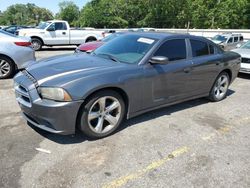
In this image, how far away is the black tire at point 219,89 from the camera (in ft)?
18.7

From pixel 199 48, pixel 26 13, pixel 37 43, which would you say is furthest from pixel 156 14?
pixel 26 13

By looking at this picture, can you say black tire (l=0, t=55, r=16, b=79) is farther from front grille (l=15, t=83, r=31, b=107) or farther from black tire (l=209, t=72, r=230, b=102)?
black tire (l=209, t=72, r=230, b=102)

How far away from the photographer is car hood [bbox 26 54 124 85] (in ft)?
11.8

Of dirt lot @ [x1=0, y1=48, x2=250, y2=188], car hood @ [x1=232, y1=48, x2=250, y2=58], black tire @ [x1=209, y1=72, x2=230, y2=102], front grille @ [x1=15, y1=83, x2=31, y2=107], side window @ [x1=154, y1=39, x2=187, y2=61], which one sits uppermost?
side window @ [x1=154, y1=39, x2=187, y2=61]

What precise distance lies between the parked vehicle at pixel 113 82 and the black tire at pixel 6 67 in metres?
3.29

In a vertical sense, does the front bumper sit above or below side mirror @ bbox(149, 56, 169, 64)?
below

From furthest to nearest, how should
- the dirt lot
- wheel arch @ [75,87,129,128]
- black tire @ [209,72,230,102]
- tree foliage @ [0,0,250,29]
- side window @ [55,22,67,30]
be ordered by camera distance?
tree foliage @ [0,0,250,29] < side window @ [55,22,67,30] < black tire @ [209,72,230,102] < wheel arch @ [75,87,129,128] < the dirt lot

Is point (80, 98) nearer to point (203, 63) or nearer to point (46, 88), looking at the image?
point (46, 88)

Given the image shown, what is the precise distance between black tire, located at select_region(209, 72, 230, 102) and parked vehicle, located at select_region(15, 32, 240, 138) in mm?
314

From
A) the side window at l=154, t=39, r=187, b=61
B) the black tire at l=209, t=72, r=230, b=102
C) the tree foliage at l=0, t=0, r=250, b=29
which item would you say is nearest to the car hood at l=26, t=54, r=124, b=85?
the side window at l=154, t=39, r=187, b=61

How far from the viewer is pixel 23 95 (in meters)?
3.70

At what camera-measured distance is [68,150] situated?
353 centimetres

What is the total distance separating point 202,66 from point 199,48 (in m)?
0.38

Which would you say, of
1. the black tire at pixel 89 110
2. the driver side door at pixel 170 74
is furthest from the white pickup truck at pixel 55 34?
the black tire at pixel 89 110
